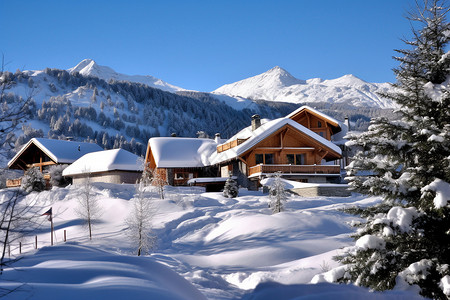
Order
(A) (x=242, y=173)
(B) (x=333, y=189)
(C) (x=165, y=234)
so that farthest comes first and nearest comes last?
(A) (x=242, y=173), (B) (x=333, y=189), (C) (x=165, y=234)

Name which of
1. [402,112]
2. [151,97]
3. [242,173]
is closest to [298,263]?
[402,112]

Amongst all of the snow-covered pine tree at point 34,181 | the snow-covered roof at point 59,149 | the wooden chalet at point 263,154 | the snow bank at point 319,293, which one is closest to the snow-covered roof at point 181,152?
the wooden chalet at point 263,154

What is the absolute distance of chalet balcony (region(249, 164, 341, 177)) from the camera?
33.7 metres

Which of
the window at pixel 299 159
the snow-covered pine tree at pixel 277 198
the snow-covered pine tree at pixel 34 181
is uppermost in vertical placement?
the window at pixel 299 159

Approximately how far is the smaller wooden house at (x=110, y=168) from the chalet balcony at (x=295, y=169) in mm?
13411

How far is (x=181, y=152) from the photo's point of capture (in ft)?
139

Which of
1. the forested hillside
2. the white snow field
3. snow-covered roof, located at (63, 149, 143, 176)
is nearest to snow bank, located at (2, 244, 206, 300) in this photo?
the white snow field

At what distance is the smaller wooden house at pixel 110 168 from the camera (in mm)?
42406

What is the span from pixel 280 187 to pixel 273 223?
3.40 m

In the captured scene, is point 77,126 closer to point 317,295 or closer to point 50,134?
point 50,134

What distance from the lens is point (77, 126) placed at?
131875mm

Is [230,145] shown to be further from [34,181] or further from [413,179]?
[413,179]

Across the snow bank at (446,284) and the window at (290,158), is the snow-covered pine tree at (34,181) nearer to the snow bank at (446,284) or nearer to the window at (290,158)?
the window at (290,158)

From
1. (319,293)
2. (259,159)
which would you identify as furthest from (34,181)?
(319,293)
